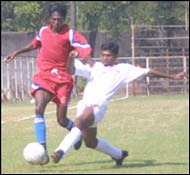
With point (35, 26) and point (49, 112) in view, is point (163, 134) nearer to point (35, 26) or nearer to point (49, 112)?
point (49, 112)

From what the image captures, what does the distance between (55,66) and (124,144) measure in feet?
8.21

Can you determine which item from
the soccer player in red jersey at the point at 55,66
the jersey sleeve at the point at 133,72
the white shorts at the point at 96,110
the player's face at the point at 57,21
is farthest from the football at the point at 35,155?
the player's face at the point at 57,21

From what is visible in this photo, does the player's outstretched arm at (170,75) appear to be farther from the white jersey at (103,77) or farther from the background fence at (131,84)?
the background fence at (131,84)

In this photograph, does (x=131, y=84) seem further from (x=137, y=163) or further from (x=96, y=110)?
(x=96, y=110)

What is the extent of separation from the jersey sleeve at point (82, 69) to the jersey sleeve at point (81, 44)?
0.47ft

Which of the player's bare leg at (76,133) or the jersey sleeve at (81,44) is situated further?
the jersey sleeve at (81,44)

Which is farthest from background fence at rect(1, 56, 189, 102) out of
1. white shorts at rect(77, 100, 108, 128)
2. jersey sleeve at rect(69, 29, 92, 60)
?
white shorts at rect(77, 100, 108, 128)

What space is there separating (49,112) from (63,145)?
12.8 m

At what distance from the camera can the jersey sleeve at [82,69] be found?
33.9 feet

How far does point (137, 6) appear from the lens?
45.3 meters

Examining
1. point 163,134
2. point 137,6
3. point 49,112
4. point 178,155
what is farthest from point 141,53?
point 178,155

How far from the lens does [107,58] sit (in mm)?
10523

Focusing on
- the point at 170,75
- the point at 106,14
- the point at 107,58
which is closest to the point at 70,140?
the point at 107,58

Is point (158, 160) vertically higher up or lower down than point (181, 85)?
higher up
